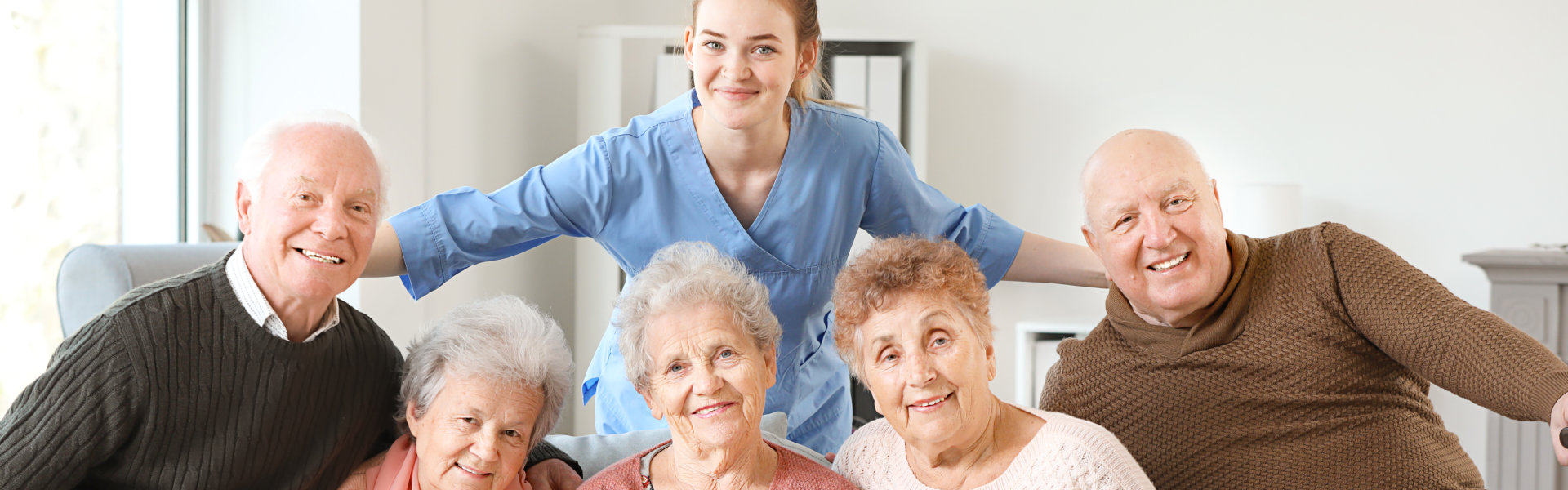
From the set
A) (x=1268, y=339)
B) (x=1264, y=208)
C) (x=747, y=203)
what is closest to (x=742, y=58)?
(x=747, y=203)

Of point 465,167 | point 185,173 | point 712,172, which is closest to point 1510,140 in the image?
point 712,172

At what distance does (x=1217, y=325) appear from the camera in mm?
1510

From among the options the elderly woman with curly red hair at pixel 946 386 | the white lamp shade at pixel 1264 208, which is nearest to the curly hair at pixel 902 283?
the elderly woman with curly red hair at pixel 946 386

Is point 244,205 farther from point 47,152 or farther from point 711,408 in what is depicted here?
point 47,152

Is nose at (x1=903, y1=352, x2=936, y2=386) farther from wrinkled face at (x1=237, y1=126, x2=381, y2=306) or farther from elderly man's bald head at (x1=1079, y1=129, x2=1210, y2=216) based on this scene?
wrinkled face at (x1=237, y1=126, x2=381, y2=306)

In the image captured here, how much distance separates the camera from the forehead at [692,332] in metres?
1.44

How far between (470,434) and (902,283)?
2.05 ft

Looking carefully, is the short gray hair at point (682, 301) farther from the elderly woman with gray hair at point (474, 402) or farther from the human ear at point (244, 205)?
the human ear at point (244, 205)

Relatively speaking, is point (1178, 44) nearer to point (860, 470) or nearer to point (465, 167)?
point (465, 167)

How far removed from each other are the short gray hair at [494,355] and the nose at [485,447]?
8cm

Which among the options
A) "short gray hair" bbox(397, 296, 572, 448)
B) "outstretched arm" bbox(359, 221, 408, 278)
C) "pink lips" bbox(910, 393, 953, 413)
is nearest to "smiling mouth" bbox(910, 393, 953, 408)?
"pink lips" bbox(910, 393, 953, 413)

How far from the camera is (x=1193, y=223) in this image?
1.47 m

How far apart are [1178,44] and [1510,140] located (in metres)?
1.16

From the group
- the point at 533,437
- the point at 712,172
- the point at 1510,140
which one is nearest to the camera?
the point at 533,437
